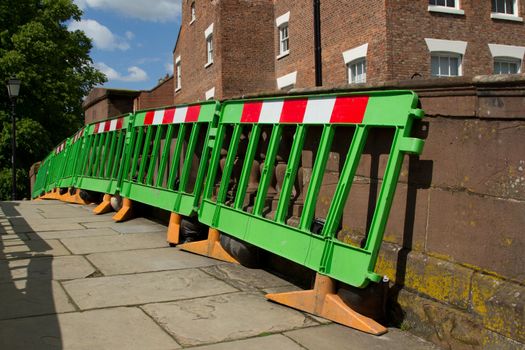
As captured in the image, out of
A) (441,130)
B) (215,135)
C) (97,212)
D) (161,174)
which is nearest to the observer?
(441,130)

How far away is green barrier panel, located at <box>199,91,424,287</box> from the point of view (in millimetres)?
3830

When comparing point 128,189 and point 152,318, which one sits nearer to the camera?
point 152,318

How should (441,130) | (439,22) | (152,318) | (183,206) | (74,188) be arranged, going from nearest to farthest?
(441,130)
(152,318)
(183,206)
(74,188)
(439,22)

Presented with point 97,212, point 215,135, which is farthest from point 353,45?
point 215,135

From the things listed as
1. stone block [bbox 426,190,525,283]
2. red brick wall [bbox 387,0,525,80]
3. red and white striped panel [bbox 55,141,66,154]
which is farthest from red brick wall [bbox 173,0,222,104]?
stone block [bbox 426,190,525,283]

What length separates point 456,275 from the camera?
3627 millimetres

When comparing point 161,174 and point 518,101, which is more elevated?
point 518,101

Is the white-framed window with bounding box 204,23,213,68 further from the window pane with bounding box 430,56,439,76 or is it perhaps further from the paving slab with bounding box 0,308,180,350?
the paving slab with bounding box 0,308,180,350

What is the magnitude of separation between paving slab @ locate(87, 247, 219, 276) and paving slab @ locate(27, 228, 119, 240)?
1401 millimetres

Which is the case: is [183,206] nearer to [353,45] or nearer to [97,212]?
[97,212]

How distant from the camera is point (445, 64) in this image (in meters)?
17.0

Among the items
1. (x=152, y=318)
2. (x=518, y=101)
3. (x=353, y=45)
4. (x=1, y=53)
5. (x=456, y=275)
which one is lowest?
(x=152, y=318)

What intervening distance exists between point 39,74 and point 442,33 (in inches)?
917

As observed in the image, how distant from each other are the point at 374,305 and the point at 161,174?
4.64 m
